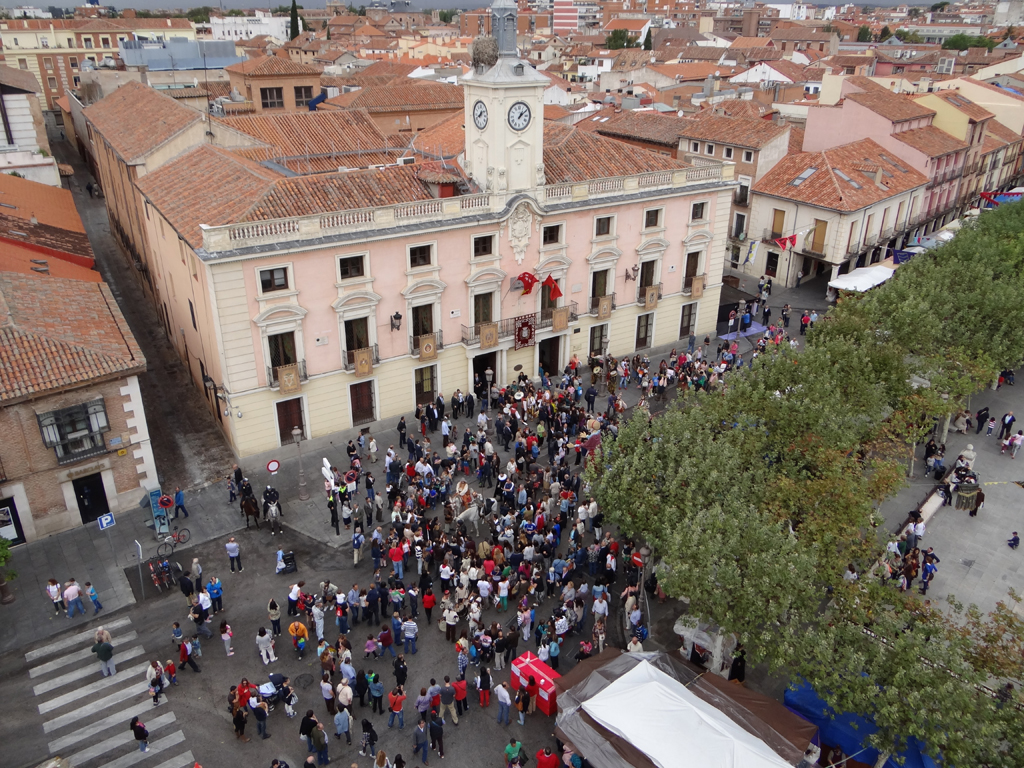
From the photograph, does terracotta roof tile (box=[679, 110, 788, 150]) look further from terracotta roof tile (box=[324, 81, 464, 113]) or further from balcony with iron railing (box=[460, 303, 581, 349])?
balcony with iron railing (box=[460, 303, 581, 349])

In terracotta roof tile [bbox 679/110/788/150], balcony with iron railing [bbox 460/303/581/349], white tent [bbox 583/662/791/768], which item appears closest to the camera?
white tent [bbox 583/662/791/768]

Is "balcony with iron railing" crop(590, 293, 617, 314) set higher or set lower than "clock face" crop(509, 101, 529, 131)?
lower

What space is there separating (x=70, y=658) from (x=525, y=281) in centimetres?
2262

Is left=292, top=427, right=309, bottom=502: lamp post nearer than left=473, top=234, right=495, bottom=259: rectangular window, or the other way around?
left=292, top=427, right=309, bottom=502: lamp post

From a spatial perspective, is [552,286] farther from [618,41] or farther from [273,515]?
[618,41]

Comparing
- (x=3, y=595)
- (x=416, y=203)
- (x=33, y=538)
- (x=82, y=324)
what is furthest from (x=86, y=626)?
(x=416, y=203)

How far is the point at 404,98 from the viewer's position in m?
65.4

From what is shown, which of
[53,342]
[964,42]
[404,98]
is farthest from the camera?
[964,42]

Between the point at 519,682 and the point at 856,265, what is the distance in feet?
146

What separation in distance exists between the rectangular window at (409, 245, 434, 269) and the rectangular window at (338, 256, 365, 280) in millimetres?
2209

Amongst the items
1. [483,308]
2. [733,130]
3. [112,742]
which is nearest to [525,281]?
[483,308]

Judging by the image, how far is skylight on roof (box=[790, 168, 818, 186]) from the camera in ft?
170

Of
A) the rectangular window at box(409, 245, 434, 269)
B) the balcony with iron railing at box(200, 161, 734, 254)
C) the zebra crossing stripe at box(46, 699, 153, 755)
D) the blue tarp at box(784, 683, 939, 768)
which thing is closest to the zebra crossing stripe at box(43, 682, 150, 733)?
the zebra crossing stripe at box(46, 699, 153, 755)

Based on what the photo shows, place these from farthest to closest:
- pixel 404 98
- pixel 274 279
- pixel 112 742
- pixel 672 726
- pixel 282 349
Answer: pixel 404 98 < pixel 282 349 < pixel 274 279 < pixel 112 742 < pixel 672 726
